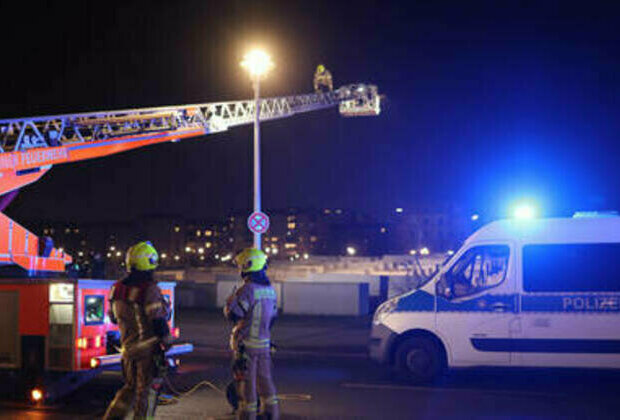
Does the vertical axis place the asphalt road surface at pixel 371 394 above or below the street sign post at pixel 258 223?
below

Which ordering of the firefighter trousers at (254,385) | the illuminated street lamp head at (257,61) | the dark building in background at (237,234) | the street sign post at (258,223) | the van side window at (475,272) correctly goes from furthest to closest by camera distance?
the dark building in background at (237,234), the illuminated street lamp head at (257,61), the street sign post at (258,223), the van side window at (475,272), the firefighter trousers at (254,385)

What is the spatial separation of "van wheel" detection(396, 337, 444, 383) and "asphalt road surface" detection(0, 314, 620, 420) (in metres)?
0.21

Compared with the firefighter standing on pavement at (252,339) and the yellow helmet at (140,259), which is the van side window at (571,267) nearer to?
the firefighter standing on pavement at (252,339)

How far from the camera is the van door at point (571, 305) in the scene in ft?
31.1

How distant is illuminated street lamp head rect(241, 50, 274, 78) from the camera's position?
57.6 feet

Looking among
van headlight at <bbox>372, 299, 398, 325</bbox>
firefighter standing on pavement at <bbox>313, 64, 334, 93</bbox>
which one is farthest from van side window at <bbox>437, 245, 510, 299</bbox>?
firefighter standing on pavement at <bbox>313, 64, 334, 93</bbox>

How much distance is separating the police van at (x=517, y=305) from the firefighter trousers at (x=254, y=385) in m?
4.01

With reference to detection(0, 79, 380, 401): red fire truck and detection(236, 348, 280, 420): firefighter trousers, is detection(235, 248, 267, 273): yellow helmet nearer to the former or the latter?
detection(236, 348, 280, 420): firefighter trousers

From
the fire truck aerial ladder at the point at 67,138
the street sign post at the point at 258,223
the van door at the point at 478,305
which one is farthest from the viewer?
the street sign post at the point at 258,223

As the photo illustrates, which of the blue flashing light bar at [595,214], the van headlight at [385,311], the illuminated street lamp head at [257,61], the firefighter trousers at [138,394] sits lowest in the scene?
the firefighter trousers at [138,394]

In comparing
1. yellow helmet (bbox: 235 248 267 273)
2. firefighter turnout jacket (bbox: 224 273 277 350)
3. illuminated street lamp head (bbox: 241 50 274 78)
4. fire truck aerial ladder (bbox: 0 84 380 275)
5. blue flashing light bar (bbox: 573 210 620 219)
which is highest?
illuminated street lamp head (bbox: 241 50 274 78)

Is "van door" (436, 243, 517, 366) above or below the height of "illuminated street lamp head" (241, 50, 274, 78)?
below

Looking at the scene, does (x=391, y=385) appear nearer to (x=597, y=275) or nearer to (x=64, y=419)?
(x=597, y=275)

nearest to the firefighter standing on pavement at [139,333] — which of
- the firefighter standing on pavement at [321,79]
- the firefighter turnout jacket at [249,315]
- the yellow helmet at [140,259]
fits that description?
the yellow helmet at [140,259]
